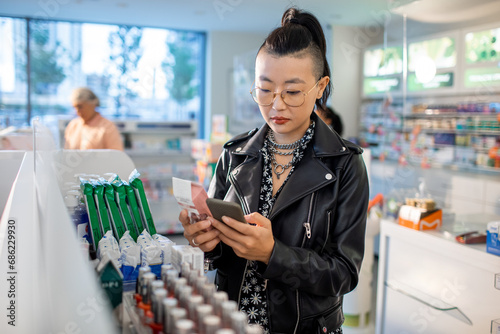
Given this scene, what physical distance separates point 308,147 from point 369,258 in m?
2.46

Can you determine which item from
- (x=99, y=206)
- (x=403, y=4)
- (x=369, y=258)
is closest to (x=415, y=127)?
(x=403, y=4)

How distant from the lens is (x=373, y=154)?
8227mm

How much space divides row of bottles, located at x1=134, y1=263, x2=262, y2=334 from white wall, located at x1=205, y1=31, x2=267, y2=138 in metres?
9.04

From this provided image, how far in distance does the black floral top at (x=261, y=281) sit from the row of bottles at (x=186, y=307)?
1.45 ft

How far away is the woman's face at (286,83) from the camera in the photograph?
1281 millimetres

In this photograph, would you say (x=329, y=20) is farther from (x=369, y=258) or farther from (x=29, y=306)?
(x=29, y=306)

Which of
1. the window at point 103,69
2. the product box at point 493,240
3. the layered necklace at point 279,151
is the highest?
the window at point 103,69

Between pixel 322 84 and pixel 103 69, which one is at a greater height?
pixel 103 69

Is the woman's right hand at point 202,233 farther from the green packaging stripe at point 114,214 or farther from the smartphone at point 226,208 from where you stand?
the green packaging stripe at point 114,214

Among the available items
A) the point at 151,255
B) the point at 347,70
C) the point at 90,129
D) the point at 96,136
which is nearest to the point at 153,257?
the point at 151,255

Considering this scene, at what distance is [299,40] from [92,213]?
780 millimetres

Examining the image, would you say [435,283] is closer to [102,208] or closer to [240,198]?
[240,198]

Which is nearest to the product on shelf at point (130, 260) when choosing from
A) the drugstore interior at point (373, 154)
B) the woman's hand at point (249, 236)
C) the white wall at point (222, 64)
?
the drugstore interior at point (373, 154)

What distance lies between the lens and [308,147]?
141 centimetres
